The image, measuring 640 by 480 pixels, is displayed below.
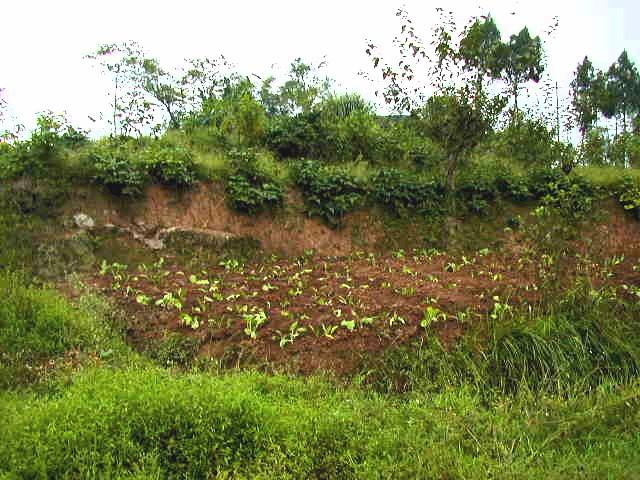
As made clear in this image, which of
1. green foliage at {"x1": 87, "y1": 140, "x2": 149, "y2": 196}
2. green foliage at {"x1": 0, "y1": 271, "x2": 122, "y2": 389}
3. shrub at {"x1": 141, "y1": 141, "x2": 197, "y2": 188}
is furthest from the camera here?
shrub at {"x1": 141, "y1": 141, "x2": 197, "y2": 188}

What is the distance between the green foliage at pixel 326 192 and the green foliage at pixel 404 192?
531 millimetres

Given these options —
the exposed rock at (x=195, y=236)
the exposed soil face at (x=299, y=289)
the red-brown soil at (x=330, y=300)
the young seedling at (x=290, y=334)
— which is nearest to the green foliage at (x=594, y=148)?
the exposed soil face at (x=299, y=289)

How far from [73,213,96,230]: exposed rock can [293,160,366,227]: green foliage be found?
3.68 meters

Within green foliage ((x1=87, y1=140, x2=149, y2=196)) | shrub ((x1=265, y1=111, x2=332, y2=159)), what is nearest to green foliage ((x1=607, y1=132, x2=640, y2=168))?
shrub ((x1=265, y1=111, x2=332, y2=159))

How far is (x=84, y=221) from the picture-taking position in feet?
27.6

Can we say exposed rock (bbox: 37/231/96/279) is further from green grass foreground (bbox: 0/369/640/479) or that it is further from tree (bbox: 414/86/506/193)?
tree (bbox: 414/86/506/193)

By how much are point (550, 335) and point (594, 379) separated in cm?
50

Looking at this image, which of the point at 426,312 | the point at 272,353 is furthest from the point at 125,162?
the point at 426,312

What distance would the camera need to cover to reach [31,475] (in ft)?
9.95

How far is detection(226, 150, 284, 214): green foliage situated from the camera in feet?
31.4

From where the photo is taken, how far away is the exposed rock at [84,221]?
27.4ft

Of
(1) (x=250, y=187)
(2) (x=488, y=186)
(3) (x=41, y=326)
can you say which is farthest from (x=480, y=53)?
(3) (x=41, y=326)

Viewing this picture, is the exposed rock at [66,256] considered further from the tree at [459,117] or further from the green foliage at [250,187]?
the tree at [459,117]

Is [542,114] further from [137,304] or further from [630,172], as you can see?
[137,304]
